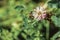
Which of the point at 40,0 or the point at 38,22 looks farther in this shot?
the point at 40,0

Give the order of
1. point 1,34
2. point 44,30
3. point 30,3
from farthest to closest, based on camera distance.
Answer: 1. point 30,3
2. point 44,30
3. point 1,34

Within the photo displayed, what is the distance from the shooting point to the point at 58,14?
2.07 meters

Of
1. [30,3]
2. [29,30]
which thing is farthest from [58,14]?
A: [30,3]

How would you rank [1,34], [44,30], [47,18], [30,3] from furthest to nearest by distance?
[30,3]
[44,30]
[1,34]
[47,18]

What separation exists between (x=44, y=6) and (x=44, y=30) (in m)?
0.46

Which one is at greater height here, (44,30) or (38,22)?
(38,22)

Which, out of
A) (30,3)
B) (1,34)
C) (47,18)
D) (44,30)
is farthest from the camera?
(30,3)

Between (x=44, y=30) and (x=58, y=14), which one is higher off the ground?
(x=58, y=14)

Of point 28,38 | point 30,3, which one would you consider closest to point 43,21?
point 28,38

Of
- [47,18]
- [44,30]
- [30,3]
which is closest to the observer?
[47,18]

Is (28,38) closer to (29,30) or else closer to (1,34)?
(29,30)

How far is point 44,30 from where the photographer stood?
8.26 feet

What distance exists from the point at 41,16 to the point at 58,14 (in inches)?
5.7

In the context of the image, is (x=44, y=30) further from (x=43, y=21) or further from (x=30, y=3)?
(x=30, y=3)
